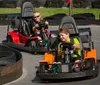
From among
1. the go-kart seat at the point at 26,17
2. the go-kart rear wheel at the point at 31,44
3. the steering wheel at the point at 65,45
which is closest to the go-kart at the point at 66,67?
the steering wheel at the point at 65,45

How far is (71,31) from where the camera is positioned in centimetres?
810

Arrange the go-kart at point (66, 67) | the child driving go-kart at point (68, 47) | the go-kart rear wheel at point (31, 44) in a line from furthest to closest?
the go-kart rear wheel at point (31, 44) < the child driving go-kart at point (68, 47) < the go-kart at point (66, 67)

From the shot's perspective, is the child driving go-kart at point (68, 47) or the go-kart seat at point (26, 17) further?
the go-kart seat at point (26, 17)

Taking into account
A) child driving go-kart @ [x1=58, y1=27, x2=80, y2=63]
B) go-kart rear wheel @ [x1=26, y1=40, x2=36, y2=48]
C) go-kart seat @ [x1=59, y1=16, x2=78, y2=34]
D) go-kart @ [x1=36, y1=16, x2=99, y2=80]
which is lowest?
go-kart rear wheel @ [x1=26, y1=40, x2=36, y2=48]

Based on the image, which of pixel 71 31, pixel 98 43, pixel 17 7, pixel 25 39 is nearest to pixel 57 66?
pixel 71 31

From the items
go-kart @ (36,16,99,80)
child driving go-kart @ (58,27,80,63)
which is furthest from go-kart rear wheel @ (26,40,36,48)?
child driving go-kart @ (58,27,80,63)

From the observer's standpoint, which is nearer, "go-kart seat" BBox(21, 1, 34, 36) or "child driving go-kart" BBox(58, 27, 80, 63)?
"child driving go-kart" BBox(58, 27, 80, 63)

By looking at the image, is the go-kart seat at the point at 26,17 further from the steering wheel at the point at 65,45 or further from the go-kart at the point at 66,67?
the steering wheel at the point at 65,45

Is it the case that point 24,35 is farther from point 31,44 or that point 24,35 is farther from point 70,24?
point 70,24

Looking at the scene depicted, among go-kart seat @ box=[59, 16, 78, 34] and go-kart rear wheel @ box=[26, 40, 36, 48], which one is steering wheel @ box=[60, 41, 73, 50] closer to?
go-kart seat @ box=[59, 16, 78, 34]

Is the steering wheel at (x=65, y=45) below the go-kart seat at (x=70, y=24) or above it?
below

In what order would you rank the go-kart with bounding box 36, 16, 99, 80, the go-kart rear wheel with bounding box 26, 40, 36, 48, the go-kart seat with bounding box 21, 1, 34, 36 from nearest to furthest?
the go-kart with bounding box 36, 16, 99, 80, the go-kart rear wheel with bounding box 26, 40, 36, 48, the go-kart seat with bounding box 21, 1, 34, 36

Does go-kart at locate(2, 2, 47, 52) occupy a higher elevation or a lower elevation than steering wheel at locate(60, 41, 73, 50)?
lower

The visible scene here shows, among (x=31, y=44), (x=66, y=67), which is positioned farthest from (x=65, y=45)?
(x=31, y=44)
